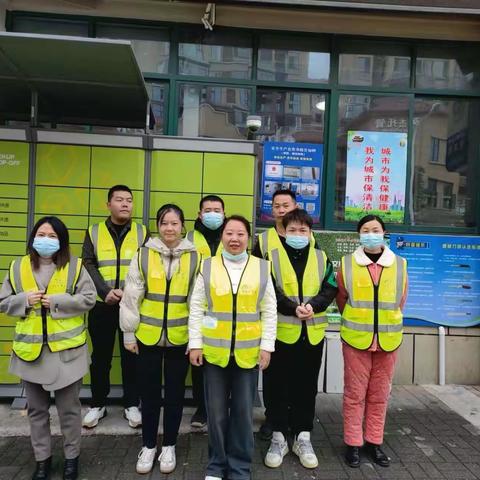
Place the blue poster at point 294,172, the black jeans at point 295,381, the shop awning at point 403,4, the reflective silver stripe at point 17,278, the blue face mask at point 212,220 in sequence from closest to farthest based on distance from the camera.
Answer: the reflective silver stripe at point 17,278 → the black jeans at point 295,381 → the blue face mask at point 212,220 → the shop awning at point 403,4 → the blue poster at point 294,172

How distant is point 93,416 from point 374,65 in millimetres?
5140

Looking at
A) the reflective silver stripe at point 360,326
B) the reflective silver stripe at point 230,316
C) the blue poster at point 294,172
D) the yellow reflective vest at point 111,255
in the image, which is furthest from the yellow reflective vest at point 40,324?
the blue poster at point 294,172

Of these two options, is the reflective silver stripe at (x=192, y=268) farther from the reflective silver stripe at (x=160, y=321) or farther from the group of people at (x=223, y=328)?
the reflective silver stripe at (x=160, y=321)

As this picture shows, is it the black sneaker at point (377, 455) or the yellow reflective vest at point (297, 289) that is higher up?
the yellow reflective vest at point (297, 289)

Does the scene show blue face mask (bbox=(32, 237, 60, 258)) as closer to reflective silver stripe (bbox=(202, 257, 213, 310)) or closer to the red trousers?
reflective silver stripe (bbox=(202, 257, 213, 310))

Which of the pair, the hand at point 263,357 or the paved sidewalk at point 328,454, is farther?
the paved sidewalk at point 328,454

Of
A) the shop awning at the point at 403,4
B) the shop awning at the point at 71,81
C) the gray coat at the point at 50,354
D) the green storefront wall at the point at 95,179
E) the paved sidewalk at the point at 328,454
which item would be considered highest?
the shop awning at the point at 403,4

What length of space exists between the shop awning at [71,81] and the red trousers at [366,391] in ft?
9.76

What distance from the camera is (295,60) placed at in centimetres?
584

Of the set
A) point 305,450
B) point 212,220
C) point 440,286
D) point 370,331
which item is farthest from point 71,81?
point 440,286

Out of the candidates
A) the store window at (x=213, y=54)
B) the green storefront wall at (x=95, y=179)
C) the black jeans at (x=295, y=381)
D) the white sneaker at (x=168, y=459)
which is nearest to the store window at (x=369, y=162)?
the store window at (x=213, y=54)

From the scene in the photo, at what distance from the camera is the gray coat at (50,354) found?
3.16 meters

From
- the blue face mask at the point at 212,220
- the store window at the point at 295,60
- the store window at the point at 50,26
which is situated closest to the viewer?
the blue face mask at the point at 212,220

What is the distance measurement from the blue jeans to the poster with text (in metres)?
3.19
